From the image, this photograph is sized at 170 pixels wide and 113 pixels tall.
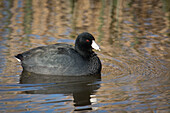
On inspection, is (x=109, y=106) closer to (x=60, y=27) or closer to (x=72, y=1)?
(x=60, y=27)

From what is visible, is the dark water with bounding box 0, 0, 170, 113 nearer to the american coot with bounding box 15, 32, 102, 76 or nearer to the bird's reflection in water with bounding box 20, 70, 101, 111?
the bird's reflection in water with bounding box 20, 70, 101, 111

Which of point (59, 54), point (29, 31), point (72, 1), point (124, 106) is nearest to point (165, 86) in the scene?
point (124, 106)

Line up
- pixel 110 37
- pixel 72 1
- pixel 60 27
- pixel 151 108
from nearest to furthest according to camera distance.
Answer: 1. pixel 151 108
2. pixel 110 37
3. pixel 60 27
4. pixel 72 1

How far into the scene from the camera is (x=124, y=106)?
18.6 feet

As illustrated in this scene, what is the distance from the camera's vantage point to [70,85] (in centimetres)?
688

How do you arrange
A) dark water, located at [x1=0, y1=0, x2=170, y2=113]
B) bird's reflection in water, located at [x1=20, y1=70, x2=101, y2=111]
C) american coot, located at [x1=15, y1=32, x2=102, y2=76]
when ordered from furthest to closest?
american coot, located at [x1=15, y1=32, x2=102, y2=76]
bird's reflection in water, located at [x1=20, y1=70, x2=101, y2=111]
dark water, located at [x1=0, y1=0, x2=170, y2=113]

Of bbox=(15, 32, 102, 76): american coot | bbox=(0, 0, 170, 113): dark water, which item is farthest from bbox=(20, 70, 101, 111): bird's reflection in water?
bbox=(15, 32, 102, 76): american coot

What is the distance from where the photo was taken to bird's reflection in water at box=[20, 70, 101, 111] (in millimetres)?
6203

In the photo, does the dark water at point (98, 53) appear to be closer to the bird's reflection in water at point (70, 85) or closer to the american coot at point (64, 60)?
the bird's reflection in water at point (70, 85)

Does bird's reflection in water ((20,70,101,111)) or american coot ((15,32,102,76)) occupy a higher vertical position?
american coot ((15,32,102,76))

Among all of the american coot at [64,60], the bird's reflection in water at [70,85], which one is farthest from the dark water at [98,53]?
the american coot at [64,60]

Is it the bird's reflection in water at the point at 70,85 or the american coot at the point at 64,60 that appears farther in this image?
the american coot at the point at 64,60

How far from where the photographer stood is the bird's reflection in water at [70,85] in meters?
6.20

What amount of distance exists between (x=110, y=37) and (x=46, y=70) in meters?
2.98
